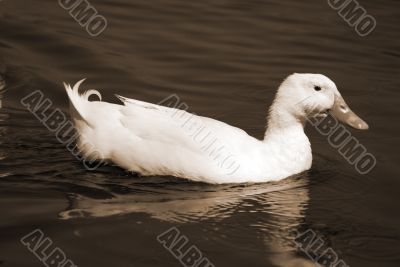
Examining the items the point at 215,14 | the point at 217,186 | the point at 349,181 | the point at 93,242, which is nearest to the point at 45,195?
the point at 93,242

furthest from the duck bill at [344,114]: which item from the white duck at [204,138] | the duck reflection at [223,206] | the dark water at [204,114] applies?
the duck reflection at [223,206]

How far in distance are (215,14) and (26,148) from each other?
4.41 metres

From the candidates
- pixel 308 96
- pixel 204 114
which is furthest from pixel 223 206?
pixel 204 114

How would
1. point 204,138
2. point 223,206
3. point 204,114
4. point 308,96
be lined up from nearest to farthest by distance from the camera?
point 223,206
point 204,138
point 308,96
point 204,114

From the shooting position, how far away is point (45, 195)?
16.1ft

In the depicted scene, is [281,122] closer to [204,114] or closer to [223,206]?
[223,206]

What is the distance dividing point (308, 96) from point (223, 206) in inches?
40.3

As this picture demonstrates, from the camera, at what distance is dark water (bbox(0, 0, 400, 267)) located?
451cm

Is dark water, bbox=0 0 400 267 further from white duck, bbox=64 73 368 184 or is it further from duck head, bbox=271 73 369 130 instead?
duck head, bbox=271 73 369 130

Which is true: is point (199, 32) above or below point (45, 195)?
above

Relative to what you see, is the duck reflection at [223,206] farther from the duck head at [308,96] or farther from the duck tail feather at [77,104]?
Answer: the duck tail feather at [77,104]

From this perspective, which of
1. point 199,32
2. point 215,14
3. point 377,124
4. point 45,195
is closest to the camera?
point 45,195

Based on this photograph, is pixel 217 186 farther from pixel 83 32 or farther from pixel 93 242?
pixel 83 32

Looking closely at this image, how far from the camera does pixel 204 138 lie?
16.9ft
